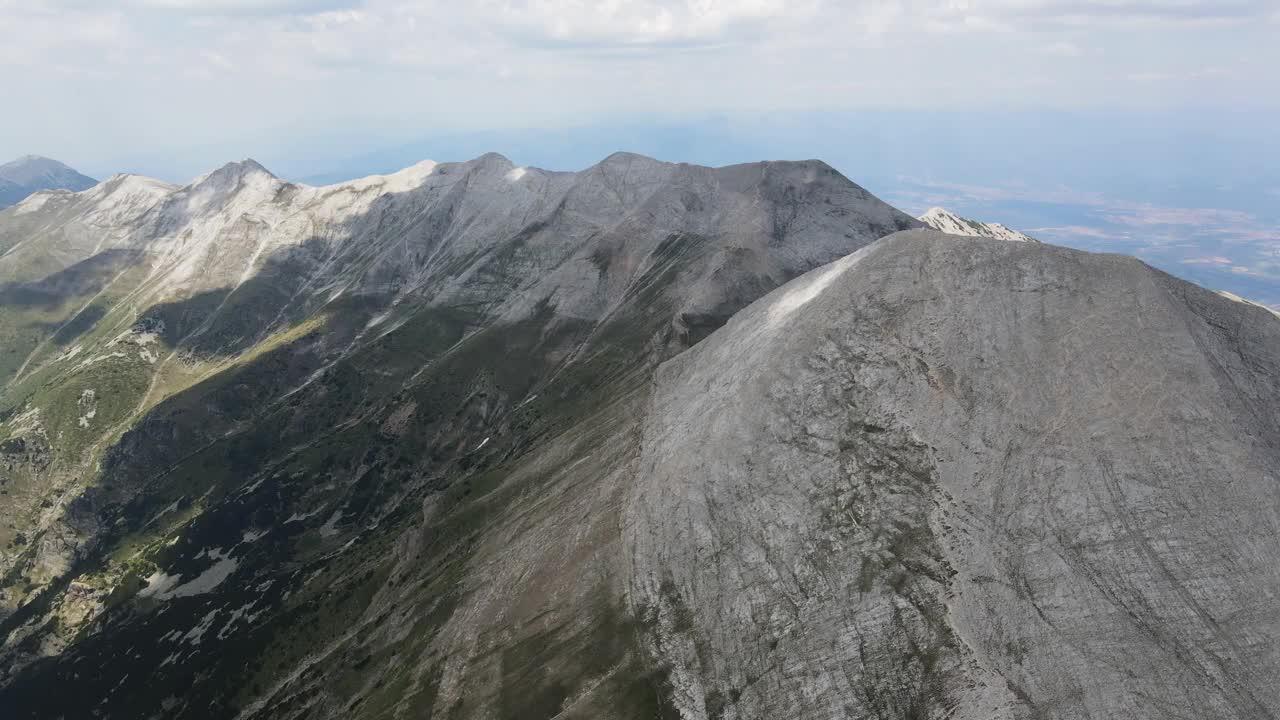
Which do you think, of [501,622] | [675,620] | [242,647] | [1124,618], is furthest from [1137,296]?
[242,647]

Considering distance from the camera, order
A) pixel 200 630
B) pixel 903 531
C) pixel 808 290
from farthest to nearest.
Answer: pixel 200 630
pixel 808 290
pixel 903 531

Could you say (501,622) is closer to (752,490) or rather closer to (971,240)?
(752,490)

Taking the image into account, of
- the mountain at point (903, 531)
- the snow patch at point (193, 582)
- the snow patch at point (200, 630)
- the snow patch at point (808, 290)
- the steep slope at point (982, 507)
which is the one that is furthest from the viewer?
the snow patch at point (193, 582)

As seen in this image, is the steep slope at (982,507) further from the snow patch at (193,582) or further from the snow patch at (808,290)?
the snow patch at (193,582)

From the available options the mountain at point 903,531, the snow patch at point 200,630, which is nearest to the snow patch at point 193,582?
the snow patch at point 200,630

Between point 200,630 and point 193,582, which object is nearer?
point 200,630

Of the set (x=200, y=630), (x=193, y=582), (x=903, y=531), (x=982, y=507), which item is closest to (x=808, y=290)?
(x=903, y=531)

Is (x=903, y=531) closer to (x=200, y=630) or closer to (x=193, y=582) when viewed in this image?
(x=200, y=630)

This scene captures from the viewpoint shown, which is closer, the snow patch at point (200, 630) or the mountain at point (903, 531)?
the mountain at point (903, 531)

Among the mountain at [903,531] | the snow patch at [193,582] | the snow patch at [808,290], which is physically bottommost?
the snow patch at [193,582]

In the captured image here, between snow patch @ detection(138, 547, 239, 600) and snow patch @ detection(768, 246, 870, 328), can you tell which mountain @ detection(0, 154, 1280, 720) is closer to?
snow patch @ detection(768, 246, 870, 328)
